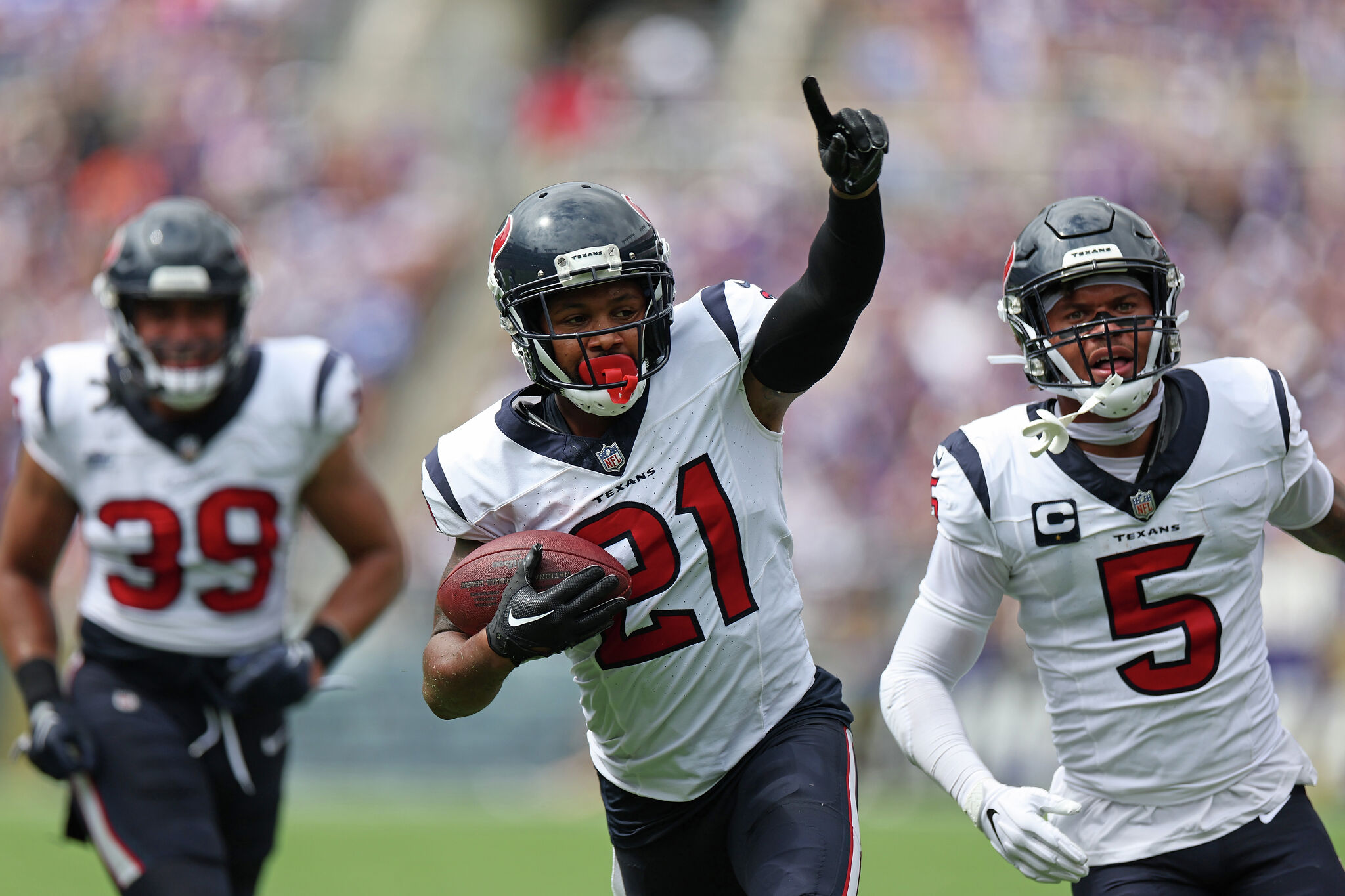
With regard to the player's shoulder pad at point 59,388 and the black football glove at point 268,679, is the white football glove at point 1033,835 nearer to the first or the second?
the black football glove at point 268,679

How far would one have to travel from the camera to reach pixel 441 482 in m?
3.10

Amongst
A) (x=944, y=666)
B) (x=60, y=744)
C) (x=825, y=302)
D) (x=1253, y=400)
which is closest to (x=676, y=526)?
(x=825, y=302)

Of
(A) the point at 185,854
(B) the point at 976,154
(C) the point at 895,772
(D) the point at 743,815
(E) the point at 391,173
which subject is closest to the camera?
(D) the point at 743,815

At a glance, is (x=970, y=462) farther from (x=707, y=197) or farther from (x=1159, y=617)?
(x=707, y=197)

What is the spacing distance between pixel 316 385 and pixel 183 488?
44 cm

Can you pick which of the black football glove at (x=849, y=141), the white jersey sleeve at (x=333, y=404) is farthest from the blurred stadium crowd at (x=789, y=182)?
the black football glove at (x=849, y=141)

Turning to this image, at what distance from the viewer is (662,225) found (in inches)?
427

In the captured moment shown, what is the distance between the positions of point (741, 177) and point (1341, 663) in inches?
201

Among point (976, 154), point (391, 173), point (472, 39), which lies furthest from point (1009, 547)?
point (472, 39)

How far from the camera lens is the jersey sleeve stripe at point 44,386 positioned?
4102mm

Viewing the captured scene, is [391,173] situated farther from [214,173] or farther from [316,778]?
[316,778]

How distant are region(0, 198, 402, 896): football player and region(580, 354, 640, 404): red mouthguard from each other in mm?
1494

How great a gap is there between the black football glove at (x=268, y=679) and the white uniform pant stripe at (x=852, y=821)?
155 centimetres

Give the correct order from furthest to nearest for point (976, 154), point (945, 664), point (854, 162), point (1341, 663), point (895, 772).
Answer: point (976, 154), point (895, 772), point (1341, 663), point (945, 664), point (854, 162)
